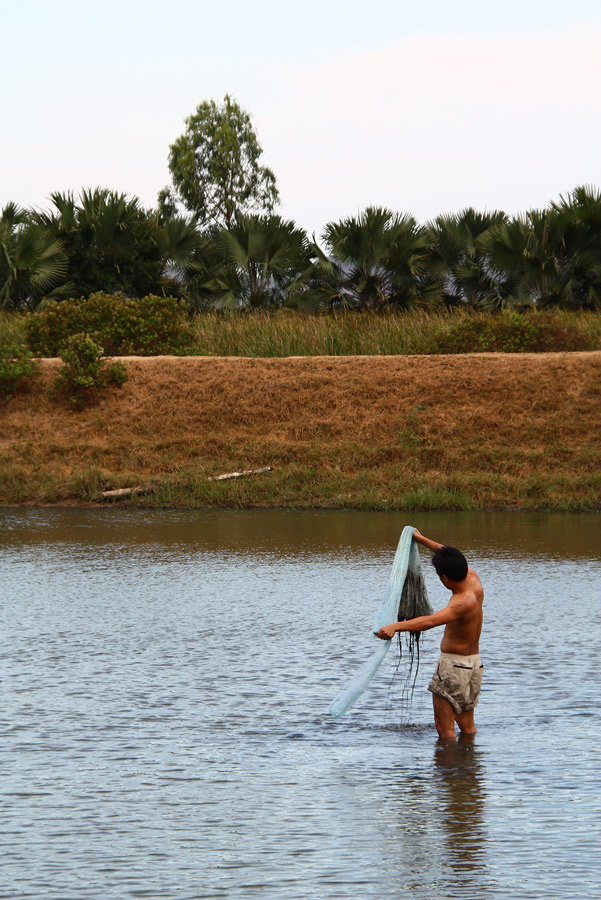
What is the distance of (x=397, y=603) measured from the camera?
6730 millimetres

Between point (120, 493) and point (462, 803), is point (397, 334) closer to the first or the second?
point (120, 493)

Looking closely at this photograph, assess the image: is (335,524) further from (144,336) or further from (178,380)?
(144,336)

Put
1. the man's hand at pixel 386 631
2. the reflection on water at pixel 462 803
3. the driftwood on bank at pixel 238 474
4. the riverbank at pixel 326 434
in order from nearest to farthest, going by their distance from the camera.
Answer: the reflection on water at pixel 462 803 → the man's hand at pixel 386 631 → the riverbank at pixel 326 434 → the driftwood on bank at pixel 238 474

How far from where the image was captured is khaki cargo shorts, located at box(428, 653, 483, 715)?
21.3 ft

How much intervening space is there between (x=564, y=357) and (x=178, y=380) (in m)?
8.19

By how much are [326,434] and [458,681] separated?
16904 millimetres

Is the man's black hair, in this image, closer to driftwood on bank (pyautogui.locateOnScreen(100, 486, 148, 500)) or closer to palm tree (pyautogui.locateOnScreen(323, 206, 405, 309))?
driftwood on bank (pyautogui.locateOnScreen(100, 486, 148, 500))

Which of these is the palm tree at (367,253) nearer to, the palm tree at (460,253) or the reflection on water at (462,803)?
the palm tree at (460,253)

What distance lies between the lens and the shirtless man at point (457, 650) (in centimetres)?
648

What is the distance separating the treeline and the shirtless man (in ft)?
84.6

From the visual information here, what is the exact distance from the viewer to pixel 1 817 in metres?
5.30

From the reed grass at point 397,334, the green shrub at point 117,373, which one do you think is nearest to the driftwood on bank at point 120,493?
the green shrub at point 117,373

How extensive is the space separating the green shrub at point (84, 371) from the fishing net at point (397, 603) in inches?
743

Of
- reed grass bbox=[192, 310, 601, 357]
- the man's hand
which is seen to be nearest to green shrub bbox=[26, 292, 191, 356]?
reed grass bbox=[192, 310, 601, 357]
